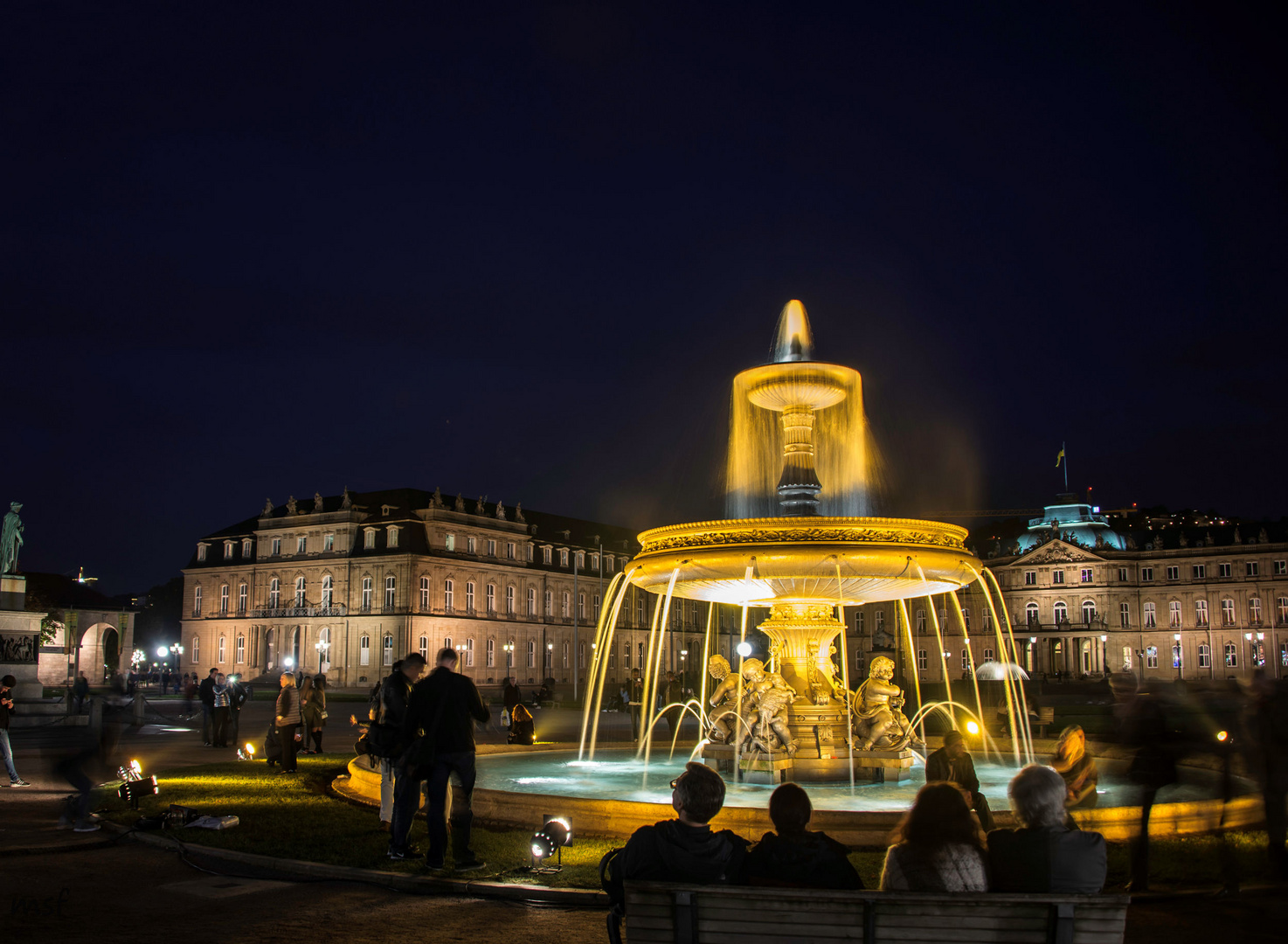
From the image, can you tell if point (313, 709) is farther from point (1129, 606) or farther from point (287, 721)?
point (1129, 606)

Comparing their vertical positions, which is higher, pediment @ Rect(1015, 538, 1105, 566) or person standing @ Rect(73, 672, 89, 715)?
pediment @ Rect(1015, 538, 1105, 566)

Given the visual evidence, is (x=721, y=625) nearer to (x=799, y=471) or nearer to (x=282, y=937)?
(x=799, y=471)

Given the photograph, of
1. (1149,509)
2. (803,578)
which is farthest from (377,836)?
(1149,509)

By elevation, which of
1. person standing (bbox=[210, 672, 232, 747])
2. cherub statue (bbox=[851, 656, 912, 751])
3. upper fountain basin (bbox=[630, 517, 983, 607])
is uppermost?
upper fountain basin (bbox=[630, 517, 983, 607])

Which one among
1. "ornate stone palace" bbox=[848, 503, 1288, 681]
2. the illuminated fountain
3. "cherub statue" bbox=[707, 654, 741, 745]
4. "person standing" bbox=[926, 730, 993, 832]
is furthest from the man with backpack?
"ornate stone palace" bbox=[848, 503, 1288, 681]

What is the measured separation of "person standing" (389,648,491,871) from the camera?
834 cm

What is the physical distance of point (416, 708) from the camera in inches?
333

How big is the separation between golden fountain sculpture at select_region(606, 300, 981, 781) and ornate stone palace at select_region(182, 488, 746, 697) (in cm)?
5863

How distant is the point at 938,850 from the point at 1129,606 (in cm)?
10931

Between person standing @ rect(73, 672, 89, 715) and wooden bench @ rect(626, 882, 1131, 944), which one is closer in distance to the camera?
wooden bench @ rect(626, 882, 1131, 944)

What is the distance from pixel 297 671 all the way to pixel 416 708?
73.2m

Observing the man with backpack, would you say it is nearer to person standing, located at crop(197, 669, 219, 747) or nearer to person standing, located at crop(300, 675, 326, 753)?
person standing, located at crop(300, 675, 326, 753)

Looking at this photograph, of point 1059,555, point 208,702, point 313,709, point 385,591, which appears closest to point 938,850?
point 313,709

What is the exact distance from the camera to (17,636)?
28000 mm
